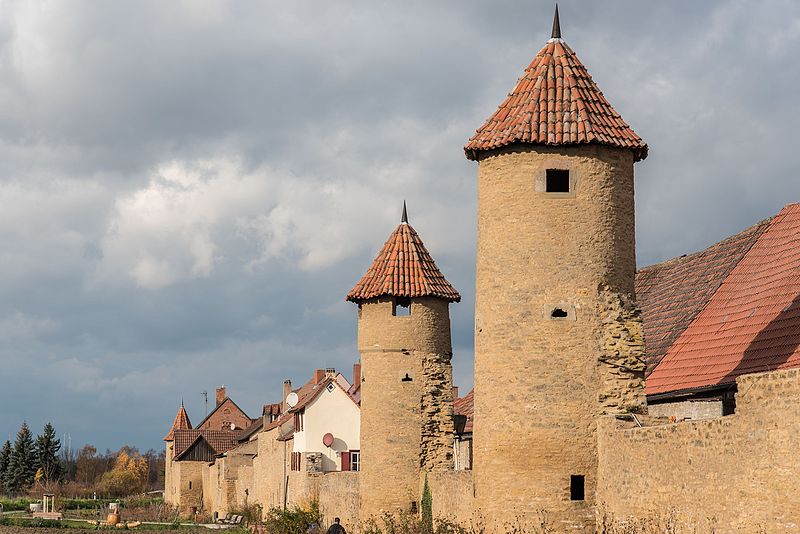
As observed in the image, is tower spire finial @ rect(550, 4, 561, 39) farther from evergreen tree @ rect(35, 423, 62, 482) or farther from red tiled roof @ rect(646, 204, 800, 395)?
evergreen tree @ rect(35, 423, 62, 482)

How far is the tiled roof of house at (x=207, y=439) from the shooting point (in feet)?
238

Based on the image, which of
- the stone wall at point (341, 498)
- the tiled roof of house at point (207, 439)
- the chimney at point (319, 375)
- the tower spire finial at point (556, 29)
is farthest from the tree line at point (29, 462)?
the tower spire finial at point (556, 29)

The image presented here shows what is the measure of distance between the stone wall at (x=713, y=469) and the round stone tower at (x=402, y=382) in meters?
10.3

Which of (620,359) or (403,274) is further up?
(403,274)

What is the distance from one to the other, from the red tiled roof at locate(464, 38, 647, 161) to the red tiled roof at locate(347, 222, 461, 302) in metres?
9.19

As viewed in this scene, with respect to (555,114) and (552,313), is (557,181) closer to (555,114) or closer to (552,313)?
(555,114)

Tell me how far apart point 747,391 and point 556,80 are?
290 inches

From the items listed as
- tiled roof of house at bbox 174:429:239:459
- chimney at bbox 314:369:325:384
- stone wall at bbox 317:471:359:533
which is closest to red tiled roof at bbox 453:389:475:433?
stone wall at bbox 317:471:359:533

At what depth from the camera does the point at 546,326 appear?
17859 millimetres

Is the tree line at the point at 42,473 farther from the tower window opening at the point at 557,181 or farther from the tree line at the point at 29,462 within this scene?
the tower window opening at the point at 557,181

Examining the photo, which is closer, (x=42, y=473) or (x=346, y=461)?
(x=346, y=461)

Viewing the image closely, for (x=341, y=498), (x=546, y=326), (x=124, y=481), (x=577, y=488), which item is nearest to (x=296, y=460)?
(x=341, y=498)

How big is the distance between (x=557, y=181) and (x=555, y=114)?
111 centimetres

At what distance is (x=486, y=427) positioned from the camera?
60.2 ft
